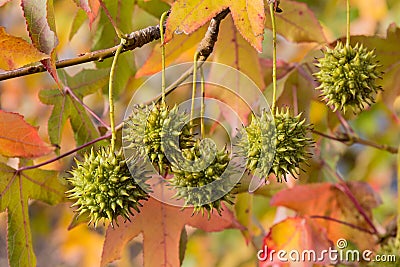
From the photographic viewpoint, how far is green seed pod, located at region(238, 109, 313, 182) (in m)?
1.35

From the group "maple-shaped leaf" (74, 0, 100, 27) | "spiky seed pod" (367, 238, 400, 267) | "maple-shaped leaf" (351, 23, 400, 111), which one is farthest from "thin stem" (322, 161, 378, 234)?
"maple-shaped leaf" (74, 0, 100, 27)

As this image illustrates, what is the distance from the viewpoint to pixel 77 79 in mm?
1930

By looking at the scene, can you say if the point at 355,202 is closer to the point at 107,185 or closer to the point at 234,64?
the point at 234,64

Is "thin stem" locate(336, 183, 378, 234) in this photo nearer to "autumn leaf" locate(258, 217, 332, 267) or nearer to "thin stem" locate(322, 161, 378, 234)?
"thin stem" locate(322, 161, 378, 234)

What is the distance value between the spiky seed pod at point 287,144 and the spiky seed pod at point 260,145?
1 centimetres

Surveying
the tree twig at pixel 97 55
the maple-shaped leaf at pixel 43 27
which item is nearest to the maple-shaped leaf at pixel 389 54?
the tree twig at pixel 97 55

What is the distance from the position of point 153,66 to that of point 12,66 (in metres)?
0.59

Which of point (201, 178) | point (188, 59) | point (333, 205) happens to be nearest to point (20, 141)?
point (201, 178)

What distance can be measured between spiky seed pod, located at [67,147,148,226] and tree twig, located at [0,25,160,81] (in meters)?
0.21

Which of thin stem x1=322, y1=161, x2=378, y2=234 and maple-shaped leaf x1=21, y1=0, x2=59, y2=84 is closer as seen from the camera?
maple-shaped leaf x1=21, y1=0, x2=59, y2=84

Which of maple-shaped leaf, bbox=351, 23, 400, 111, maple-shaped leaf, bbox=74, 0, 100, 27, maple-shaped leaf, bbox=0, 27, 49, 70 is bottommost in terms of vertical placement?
maple-shaped leaf, bbox=0, 27, 49, 70

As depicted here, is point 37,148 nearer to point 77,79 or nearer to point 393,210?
point 77,79

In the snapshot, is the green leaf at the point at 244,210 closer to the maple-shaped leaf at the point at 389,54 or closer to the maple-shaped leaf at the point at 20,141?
the maple-shaped leaf at the point at 389,54

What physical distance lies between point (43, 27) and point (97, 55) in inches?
4.9
